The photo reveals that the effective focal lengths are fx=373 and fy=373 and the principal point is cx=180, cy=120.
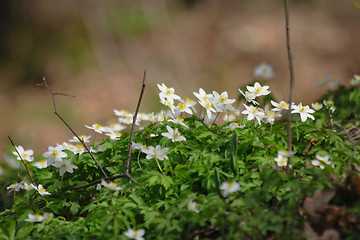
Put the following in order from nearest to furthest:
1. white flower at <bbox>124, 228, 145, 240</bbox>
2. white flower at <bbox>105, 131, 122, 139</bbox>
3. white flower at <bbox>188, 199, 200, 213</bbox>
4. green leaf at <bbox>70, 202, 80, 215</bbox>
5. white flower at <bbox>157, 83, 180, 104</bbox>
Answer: white flower at <bbox>124, 228, 145, 240</bbox>
white flower at <bbox>188, 199, 200, 213</bbox>
green leaf at <bbox>70, 202, 80, 215</bbox>
white flower at <bbox>157, 83, 180, 104</bbox>
white flower at <bbox>105, 131, 122, 139</bbox>

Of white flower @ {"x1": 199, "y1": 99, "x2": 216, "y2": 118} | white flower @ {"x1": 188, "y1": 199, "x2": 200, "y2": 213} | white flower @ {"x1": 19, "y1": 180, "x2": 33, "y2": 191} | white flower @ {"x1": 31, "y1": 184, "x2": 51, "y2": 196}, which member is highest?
white flower @ {"x1": 199, "y1": 99, "x2": 216, "y2": 118}

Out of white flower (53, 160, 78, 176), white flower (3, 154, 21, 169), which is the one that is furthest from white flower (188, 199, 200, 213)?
white flower (3, 154, 21, 169)

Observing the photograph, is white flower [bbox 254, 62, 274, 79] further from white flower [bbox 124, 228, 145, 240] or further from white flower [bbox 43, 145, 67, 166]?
white flower [bbox 124, 228, 145, 240]

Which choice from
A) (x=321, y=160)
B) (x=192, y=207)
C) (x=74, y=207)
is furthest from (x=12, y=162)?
A: (x=321, y=160)

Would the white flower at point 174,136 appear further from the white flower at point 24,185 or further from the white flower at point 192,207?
the white flower at point 24,185

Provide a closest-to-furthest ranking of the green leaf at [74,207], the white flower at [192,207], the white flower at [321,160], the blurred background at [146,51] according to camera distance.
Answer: the white flower at [192,207], the white flower at [321,160], the green leaf at [74,207], the blurred background at [146,51]

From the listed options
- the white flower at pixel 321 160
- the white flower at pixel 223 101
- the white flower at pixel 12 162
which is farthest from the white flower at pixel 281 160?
the white flower at pixel 12 162

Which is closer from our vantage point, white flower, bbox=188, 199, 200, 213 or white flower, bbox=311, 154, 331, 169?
white flower, bbox=188, 199, 200, 213

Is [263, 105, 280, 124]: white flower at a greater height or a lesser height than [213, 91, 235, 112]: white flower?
lesser

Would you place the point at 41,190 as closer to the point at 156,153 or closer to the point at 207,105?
the point at 156,153

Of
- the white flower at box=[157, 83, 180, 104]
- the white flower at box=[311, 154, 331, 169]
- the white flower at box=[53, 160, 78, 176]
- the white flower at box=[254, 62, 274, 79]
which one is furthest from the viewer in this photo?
the white flower at box=[254, 62, 274, 79]
